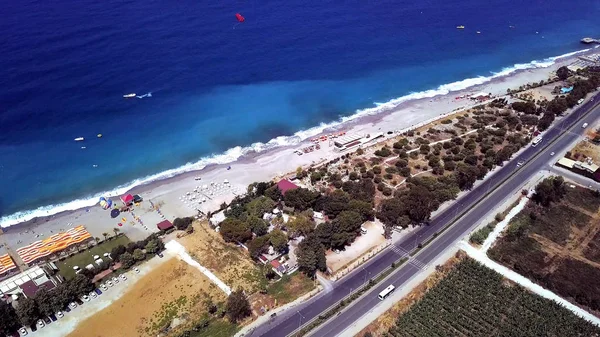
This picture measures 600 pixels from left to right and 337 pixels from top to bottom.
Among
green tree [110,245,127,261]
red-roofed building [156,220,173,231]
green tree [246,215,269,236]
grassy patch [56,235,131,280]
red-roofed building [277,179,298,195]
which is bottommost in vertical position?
grassy patch [56,235,131,280]

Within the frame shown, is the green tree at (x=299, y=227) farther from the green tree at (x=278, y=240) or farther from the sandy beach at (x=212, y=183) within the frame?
the sandy beach at (x=212, y=183)

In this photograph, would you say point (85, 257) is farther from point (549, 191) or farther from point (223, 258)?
point (549, 191)

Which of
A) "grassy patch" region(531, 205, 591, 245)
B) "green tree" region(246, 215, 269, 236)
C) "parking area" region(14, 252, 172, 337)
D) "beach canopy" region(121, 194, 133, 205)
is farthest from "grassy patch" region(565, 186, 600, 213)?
"beach canopy" region(121, 194, 133, 205)

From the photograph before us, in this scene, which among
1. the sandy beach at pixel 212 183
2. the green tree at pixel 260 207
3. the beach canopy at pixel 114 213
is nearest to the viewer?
the green tree at pixel 260 207

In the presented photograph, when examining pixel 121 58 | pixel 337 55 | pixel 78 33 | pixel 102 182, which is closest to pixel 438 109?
pixel 337 55

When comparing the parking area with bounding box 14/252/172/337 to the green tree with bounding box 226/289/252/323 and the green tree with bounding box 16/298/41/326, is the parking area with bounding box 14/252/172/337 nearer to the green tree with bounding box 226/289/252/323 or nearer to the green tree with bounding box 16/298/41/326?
the green tree with bounding box 16/298/41/326

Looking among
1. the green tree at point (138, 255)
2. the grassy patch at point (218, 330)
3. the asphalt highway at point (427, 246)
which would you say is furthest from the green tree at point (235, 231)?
the asphalt highway at point (427, 246)
